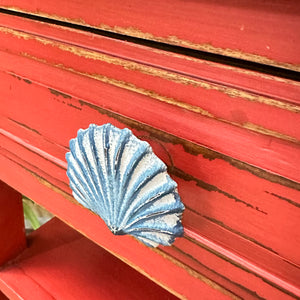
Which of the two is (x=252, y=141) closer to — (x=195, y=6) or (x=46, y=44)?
(x=195, y=6)

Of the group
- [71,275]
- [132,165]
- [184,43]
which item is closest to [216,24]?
[184,43]

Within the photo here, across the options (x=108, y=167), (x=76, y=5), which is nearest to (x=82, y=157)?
(x=108, y=167)

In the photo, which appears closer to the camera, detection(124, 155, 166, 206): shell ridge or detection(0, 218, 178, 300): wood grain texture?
detection(124, 155, 166, 206): shell ridge

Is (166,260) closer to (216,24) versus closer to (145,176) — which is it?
(145,176)

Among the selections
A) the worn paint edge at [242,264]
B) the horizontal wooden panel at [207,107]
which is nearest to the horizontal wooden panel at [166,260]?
the worn paint edge at [242,264]

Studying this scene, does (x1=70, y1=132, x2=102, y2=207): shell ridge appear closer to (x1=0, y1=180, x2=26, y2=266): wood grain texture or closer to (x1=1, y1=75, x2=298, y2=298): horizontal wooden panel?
(x1=1, y1=75, x2=298, y2=298): horizontal wooden panel

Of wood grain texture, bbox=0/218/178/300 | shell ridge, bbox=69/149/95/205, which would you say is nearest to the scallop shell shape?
shell ridge, bbox=69/149/95/205

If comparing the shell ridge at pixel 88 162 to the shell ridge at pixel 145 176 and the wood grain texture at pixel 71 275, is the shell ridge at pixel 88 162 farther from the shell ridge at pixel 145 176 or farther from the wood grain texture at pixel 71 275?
the wood grain texture at pixel 71 275
